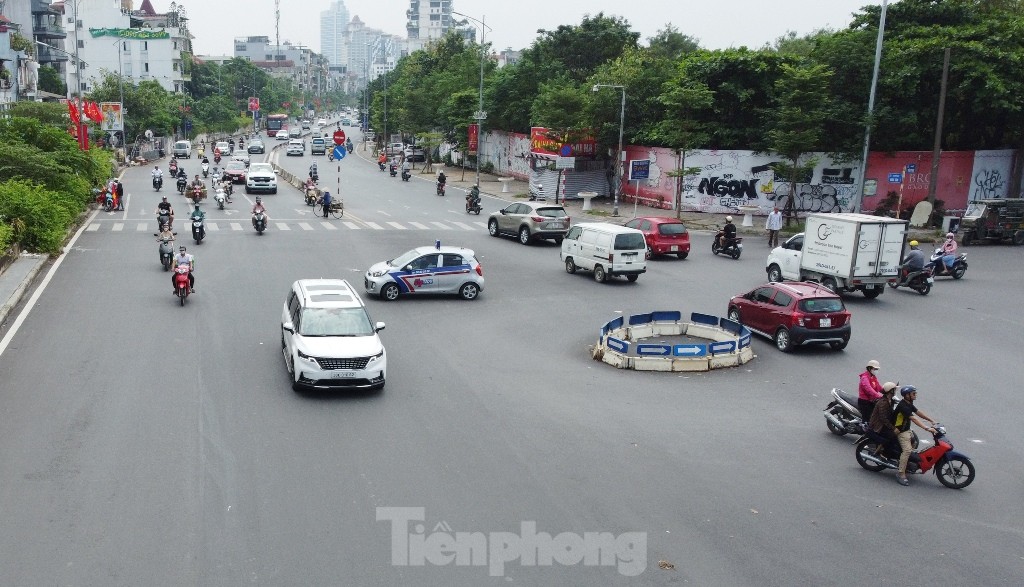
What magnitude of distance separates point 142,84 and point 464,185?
45.6 metres

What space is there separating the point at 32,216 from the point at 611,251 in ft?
62.1

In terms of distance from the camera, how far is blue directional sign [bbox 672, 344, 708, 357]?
58.7 feet

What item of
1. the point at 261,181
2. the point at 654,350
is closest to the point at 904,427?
the point at 654,350

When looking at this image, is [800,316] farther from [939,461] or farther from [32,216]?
[32,216]

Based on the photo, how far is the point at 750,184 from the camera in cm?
4522

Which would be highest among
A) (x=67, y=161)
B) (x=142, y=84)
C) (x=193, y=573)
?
(x=142, y=84)

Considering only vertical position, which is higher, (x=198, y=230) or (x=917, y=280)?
(x=917, y=280)

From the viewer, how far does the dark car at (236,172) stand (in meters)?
60.3

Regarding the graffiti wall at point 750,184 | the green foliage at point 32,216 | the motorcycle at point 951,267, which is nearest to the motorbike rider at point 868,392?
the motorcycle at point 951,267

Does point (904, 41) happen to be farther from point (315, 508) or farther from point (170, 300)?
point (315, 508)

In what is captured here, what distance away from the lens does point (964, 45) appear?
39312 millimetres

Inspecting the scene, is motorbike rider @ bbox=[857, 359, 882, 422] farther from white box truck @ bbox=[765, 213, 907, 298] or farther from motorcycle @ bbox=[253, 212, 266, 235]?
motorcycle @ bbox=[253, 212, 266, 235]

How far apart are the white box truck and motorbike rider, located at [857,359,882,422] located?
39.8ft

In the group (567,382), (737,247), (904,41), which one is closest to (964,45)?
(904,41)
